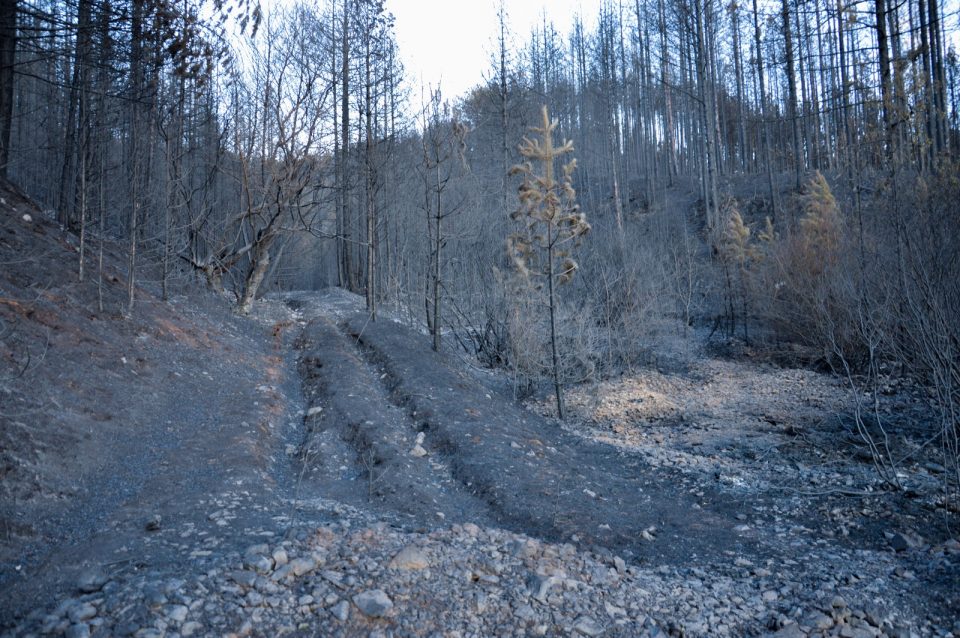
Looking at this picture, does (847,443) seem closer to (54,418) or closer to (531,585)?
(531,585)

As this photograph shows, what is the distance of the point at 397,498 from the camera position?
637 centimetres

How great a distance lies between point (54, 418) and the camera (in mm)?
6293

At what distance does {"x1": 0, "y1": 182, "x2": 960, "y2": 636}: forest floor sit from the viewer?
3.89 metres

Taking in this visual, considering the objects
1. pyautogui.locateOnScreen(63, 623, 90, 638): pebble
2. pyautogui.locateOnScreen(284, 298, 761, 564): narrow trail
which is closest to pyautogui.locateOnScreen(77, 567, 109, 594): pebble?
pyautogui.locateOnScreen(63, 623, 90, 638): pebble

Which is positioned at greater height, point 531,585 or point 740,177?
point 740,177

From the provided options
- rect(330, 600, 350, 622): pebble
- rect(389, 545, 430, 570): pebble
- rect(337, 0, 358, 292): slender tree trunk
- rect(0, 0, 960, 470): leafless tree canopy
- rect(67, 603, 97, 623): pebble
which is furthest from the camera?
rect(337, 0, 358, 292): slender tree trunk

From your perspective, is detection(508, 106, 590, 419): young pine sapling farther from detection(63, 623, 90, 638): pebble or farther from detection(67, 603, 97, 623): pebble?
detection(63, 623, 90, 638): pebble

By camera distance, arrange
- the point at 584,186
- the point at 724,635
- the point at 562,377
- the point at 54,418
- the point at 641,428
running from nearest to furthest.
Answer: the point at 724,635 < the point at 54,418 < the point at 641,428 < the point at 562,377 < the point at 584,186

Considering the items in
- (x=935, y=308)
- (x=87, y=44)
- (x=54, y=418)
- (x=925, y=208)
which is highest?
(x=87, y=44)

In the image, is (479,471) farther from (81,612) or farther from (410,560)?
(81,612)

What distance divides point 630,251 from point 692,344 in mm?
3182

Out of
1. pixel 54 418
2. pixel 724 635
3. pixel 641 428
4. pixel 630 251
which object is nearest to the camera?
pixel 724 635

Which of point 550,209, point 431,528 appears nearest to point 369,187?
point 550,209

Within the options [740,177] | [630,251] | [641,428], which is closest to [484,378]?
[641,428]
